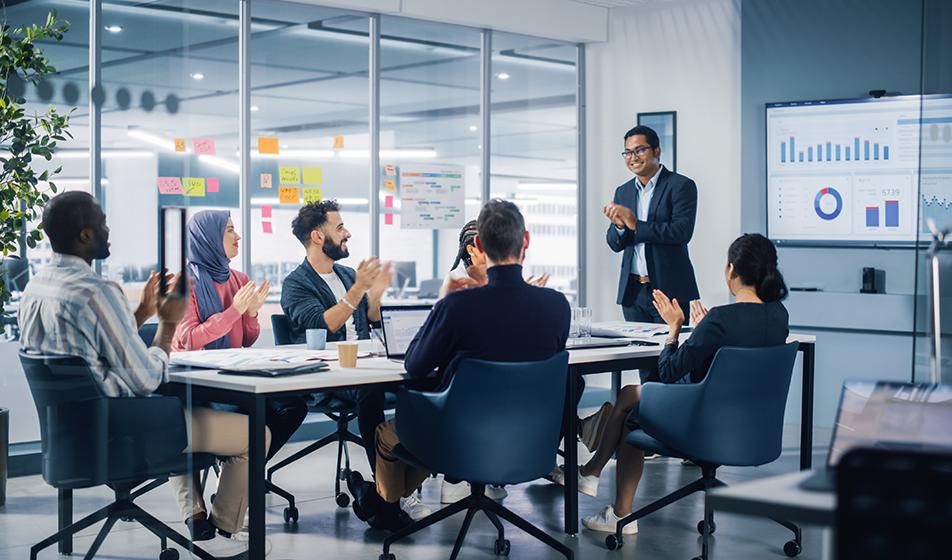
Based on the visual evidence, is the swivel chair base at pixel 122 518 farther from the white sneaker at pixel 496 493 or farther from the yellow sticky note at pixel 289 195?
the yellow sticky note at pixel 289 195

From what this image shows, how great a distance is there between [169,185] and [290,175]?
3.23m

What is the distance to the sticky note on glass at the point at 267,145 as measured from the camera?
6.35m

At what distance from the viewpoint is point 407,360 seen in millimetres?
3598

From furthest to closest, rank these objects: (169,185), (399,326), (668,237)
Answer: (668,237) → (399,326) → (169,185)

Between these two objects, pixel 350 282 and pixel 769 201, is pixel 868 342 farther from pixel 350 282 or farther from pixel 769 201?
pixel 350 282

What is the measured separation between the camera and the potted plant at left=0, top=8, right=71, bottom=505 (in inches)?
134

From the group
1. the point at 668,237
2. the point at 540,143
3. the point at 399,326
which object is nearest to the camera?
the point at 399,326

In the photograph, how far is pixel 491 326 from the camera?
349 cm

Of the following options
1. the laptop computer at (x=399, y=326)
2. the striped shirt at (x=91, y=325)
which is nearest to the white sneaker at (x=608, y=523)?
the laptop computer at (x=399, y=326)

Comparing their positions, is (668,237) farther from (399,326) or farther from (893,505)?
(893,505)

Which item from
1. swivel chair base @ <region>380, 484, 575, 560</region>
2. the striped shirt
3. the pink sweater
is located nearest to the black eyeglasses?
the pink sweater

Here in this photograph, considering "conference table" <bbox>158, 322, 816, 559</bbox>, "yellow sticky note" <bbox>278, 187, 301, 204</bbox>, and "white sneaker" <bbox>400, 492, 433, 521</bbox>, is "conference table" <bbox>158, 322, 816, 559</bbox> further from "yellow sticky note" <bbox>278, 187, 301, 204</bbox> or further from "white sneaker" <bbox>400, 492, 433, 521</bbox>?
"yellow sticky note" <bbox>278, 187, 301, 204</bbox>

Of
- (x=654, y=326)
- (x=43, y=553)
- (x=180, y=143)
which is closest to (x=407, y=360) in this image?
(x=180, y=143)

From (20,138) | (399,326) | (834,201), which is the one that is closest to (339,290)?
(399,326)
